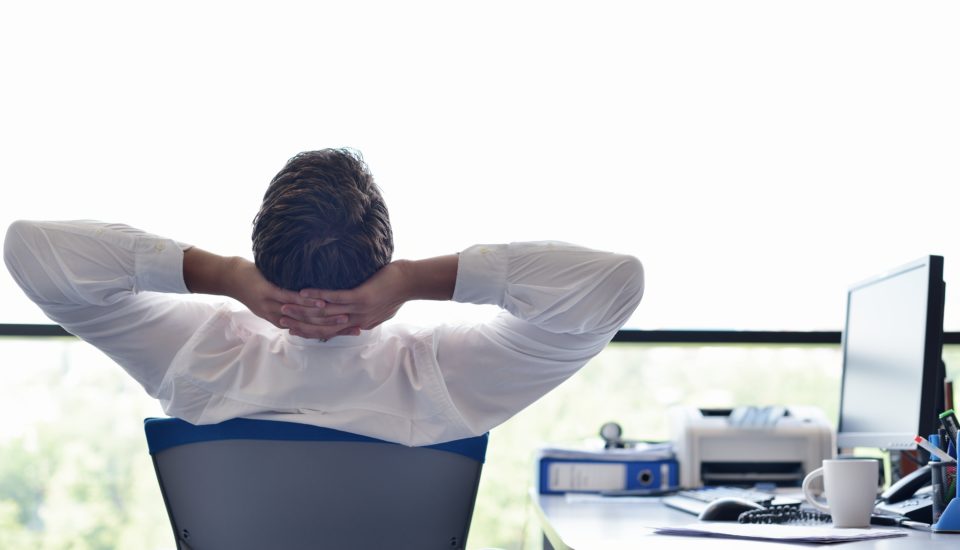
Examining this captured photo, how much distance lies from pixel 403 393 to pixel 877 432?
1203 millimetres

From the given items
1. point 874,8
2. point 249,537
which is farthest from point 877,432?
point 874,8

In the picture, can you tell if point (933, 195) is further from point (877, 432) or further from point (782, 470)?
point (877, 432)

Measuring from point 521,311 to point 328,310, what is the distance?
0.30 metres

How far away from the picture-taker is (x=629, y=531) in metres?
1.52

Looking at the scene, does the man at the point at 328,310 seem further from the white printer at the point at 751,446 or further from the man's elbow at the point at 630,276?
the white printer at the point at 751,446

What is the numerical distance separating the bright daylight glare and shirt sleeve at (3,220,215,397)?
145 centimetres

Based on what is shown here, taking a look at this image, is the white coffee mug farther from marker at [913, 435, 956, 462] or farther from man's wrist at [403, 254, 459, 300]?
man's wrist at [403, 254, 459, 300]

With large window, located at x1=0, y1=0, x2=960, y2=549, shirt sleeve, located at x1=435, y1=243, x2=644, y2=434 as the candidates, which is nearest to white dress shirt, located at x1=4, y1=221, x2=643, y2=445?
shirt sleeve, located at x1=435, y1=243, x2=644, y2=434

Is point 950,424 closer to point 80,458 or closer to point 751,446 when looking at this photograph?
point 751,446

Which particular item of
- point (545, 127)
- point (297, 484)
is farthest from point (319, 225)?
point (545, 127)

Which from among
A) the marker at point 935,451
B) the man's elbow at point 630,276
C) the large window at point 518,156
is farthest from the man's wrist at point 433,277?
the large window at point 518,156

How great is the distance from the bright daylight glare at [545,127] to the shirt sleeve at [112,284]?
4.75ft

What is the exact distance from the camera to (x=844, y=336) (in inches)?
91.0

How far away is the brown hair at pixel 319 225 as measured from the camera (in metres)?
1.17
